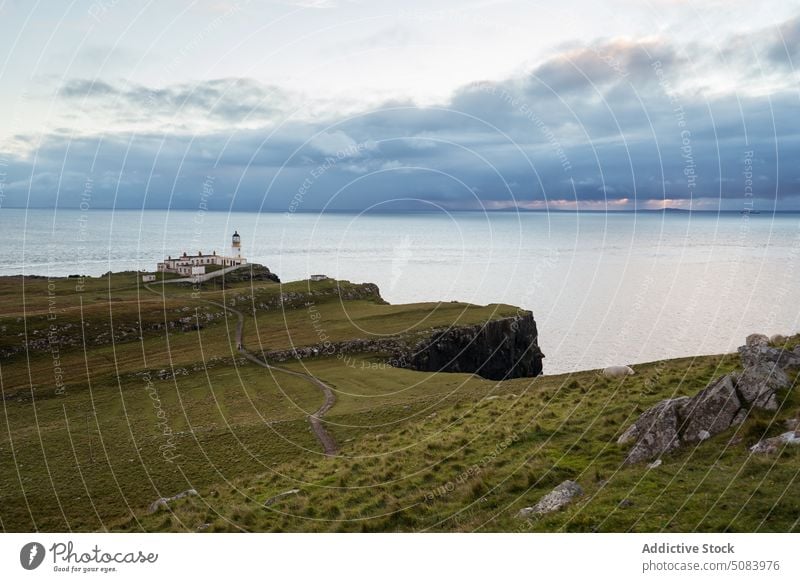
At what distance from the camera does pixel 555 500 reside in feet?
45.4

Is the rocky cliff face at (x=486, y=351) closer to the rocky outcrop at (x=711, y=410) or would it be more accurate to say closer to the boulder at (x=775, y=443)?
the rocky outcrop at (x=711, y=410)

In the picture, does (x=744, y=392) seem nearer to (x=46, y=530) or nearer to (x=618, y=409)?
(x=618, y=409)

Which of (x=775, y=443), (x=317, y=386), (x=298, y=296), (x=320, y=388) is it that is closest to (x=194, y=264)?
(x=298, y=296)

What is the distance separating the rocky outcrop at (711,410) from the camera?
49.6 ft

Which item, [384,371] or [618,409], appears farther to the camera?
[384,371]

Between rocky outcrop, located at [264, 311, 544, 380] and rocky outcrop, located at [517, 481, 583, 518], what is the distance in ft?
154

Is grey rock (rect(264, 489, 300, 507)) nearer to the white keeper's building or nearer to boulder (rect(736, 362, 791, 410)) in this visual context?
boulder (rect(736, 362, 791, 410))

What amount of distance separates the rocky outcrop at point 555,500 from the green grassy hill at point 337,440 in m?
0.27

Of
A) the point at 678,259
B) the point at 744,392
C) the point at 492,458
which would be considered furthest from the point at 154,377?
the point at 678,259

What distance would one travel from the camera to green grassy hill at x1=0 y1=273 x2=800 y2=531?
1352 cm

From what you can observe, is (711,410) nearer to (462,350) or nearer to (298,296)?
(462,350)

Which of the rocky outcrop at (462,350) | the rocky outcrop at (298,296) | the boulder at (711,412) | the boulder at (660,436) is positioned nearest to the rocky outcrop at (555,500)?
the boulder at (660,436)
